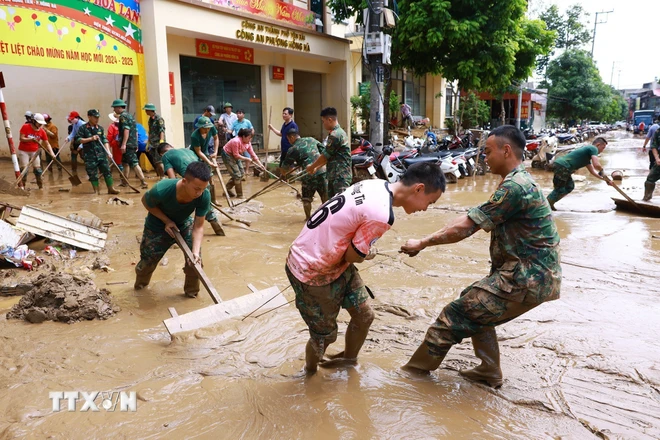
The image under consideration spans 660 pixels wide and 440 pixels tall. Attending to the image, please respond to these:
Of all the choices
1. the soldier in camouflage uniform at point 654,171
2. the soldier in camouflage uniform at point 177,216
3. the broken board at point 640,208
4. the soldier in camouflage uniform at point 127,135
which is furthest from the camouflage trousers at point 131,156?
the soldier in camouflage uniform at point 654,171

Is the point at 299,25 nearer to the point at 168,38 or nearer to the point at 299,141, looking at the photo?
the point at 168,38

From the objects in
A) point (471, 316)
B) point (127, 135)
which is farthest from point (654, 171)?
point (127, 135)

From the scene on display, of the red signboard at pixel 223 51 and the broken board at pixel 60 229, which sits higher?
the red signboard at pixel 223 51

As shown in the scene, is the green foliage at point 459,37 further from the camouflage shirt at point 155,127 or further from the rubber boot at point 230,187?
the rubber boot at point 230,187

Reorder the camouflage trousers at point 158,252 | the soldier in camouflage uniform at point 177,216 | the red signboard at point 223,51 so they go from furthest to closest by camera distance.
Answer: the red signboard at point 223,51
the camouflage trousers at point 158,252
the soldier in camouflage uniform at point 177,216

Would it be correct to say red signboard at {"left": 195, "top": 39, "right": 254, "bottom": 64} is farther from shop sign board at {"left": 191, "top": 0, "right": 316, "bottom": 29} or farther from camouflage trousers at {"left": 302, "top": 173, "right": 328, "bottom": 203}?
camouflage trousers at {"left": 302, "top": 173, "right": 328, "bottom": 203}

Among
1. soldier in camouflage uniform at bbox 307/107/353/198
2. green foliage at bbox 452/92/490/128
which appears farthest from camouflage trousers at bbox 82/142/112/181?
green foliage at bbox 452/92/490/128

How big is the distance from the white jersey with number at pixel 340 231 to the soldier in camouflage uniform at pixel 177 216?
1315 millimetres

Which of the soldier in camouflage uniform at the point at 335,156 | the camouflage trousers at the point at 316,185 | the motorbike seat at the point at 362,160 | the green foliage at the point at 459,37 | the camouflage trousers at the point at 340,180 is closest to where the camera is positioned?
the soldier in camouflage uniform at the point at 335,156

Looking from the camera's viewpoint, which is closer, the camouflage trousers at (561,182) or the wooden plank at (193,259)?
the wooden plank at (193,259)

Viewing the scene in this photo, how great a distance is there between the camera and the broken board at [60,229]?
515 cm

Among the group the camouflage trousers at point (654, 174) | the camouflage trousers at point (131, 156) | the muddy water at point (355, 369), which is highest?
the camouflage trousers at point (131, 156)

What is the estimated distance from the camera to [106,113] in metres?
11.8

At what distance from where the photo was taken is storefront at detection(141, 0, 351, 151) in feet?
34.0
